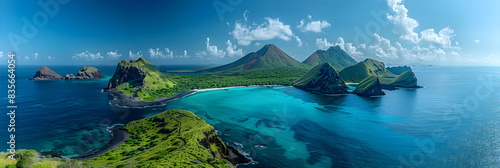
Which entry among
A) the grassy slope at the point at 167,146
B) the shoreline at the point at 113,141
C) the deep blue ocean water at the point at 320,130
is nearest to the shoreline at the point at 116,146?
the shoreline at the point at 113,141

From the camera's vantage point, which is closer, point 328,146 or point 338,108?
point 328,146

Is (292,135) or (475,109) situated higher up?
(475,109)

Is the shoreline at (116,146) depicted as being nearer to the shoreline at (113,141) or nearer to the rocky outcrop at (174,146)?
the shoreline at (113,141)

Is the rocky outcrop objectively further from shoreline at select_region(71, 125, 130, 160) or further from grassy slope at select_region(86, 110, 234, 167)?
shoreline at select_region(71, 125, 130, 160)

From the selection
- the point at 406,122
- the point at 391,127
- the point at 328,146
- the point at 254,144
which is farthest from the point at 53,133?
the point at 406,122

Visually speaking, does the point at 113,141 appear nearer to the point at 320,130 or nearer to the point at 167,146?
the point at 167,146

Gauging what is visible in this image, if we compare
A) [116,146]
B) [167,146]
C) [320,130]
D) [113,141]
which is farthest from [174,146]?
[320,130]

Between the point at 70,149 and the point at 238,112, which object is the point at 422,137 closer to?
the point at 238,112
